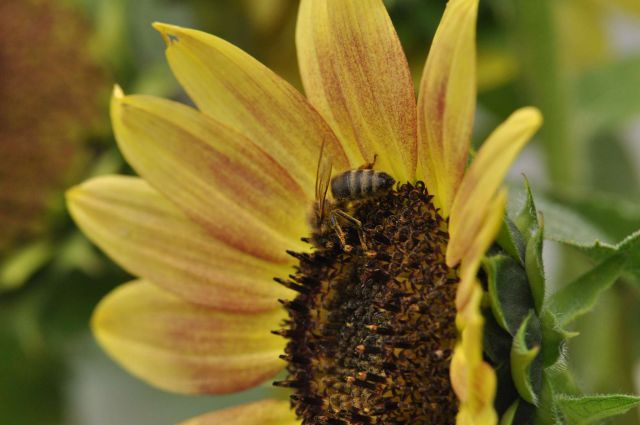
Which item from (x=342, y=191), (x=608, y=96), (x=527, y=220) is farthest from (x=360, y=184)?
(x=608, y=96)

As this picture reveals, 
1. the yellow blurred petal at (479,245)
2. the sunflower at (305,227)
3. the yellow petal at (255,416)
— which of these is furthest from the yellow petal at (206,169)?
the yellow blurred petal at (479,245)

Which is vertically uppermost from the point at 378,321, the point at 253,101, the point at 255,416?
the point at 253,101

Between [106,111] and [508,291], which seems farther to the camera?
[106,111]

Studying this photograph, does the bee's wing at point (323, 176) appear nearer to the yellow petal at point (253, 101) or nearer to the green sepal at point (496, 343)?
the yellow petal at point (253, 101)

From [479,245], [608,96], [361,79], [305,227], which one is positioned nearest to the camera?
[479,245]

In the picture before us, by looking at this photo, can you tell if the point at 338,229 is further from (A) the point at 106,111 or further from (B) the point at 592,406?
(A) the point at 106,111

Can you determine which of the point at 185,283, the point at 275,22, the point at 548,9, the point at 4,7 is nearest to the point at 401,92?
the point at 185,283
